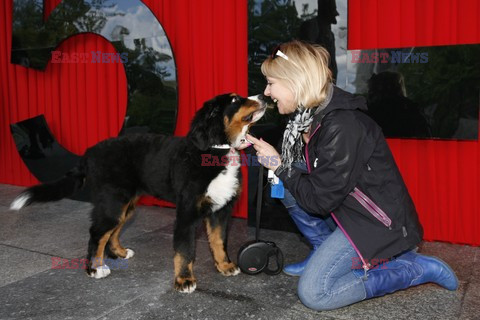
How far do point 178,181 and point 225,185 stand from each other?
0.29 metres

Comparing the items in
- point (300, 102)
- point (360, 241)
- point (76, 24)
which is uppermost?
point (76, 24)

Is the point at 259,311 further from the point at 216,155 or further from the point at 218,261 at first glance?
the point at 216,155

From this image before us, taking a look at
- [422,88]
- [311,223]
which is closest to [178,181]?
[311,223]

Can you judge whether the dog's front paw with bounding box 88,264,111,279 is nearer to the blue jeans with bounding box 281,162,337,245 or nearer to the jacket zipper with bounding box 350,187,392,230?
the blue jeans with bounding box 281,162,337,245

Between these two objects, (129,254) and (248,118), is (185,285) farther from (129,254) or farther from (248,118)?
(248,118)

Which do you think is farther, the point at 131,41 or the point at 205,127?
the point at 131,41

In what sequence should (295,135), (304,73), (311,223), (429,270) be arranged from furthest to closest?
(311,223) → (295,135) → (429,270) → (304,73)

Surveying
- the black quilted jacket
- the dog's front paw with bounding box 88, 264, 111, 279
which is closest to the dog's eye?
the black quilted jacket

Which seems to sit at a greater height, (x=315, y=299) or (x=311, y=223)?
(x=311, y=223)

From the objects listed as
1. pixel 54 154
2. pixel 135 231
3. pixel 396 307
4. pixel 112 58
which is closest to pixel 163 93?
pixel 112 58

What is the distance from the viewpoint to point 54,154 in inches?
204

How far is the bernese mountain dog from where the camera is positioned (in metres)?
2.70

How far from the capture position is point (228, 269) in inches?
115

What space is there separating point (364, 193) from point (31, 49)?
4.33m
